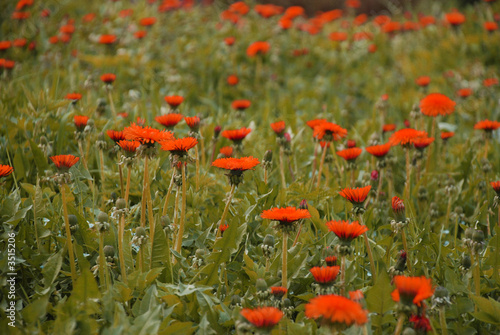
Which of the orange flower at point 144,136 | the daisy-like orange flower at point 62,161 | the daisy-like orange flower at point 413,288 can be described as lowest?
the daisy-like orange flower at point 413,288

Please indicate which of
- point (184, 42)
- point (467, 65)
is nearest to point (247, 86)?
point (184, 42)

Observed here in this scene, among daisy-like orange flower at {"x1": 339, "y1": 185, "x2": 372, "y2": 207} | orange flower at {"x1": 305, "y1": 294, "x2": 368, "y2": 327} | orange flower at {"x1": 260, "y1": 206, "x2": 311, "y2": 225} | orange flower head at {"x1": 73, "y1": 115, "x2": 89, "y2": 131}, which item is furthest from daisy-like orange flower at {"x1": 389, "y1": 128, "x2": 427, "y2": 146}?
orange flower head at {"x1": 73, "y1": 115, "x2": 89, "y2": 131}

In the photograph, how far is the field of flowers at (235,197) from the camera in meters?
1.41

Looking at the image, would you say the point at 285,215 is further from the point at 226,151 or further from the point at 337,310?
the point at 226,151

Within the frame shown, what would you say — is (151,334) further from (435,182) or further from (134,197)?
(435,182)

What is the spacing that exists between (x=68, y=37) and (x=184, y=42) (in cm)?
98

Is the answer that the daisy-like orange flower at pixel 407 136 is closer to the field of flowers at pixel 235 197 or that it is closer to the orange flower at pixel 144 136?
the field of flowers at pixel 235 197

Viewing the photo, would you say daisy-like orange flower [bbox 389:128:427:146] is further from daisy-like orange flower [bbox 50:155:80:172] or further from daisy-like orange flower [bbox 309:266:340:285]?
daisy-like orange flower [bbox 50:155:80:172]

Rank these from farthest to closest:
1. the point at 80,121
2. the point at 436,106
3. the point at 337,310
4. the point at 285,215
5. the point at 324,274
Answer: the point at 436,106 → the point at 80,121 → the point at 285,215 → the point at 324,274 → the point at 337,310

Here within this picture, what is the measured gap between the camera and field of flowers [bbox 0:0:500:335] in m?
1.41

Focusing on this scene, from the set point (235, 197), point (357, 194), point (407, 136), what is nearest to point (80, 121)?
point (235, 197)

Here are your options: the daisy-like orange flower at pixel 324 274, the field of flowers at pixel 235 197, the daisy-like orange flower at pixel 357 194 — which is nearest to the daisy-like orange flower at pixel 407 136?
the field of flowers at pixel 235 197

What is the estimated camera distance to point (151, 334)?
1.24 m

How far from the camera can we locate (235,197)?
6.89ft
